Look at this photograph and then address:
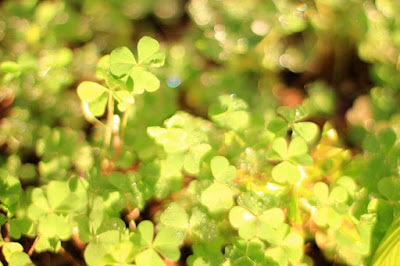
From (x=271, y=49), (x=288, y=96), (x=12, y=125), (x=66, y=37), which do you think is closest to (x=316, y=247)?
(x=288, y=96)

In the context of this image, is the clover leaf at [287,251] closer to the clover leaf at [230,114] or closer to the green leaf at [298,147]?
the green leaf at [298,147]

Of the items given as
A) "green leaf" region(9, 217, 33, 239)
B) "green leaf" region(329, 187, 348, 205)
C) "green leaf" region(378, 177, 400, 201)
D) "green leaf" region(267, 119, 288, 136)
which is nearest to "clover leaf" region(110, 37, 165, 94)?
"green leaf" region(267, 119, 288, 136)

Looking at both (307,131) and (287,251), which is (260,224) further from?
(307,131)

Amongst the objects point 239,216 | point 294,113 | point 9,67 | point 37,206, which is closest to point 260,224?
point 239,216

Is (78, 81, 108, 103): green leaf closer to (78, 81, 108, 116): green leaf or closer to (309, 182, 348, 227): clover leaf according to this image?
(78, 81, 108, 116): green leaf

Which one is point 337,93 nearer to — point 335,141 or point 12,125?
point 335,141

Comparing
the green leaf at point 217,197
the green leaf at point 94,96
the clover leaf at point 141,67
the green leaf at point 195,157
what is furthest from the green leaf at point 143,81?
the green leaf at point 217,197

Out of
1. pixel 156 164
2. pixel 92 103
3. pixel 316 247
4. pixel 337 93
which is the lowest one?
pixel 316 247
